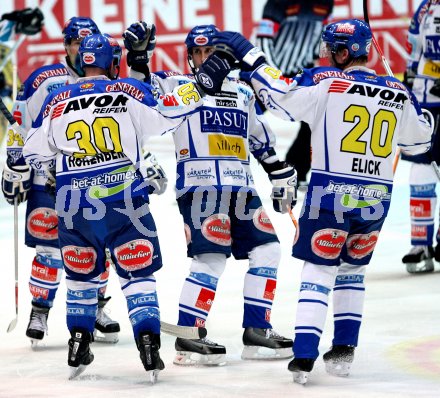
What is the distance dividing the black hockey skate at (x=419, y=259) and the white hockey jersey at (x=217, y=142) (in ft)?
7.06

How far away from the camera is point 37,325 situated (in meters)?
5.99

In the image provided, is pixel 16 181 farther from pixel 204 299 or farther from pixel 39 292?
pixel 204 299

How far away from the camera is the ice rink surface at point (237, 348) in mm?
5008

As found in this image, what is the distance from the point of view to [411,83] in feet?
26.3

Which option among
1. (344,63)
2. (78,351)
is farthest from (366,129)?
(78,351)

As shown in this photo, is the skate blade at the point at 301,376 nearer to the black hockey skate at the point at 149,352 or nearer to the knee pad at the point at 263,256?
the black hockey skate at the point at 149,352

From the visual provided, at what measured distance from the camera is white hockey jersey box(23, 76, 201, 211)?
16.7 ft

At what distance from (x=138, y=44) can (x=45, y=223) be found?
99 centimetres

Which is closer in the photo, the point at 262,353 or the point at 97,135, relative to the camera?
the point at 97,135

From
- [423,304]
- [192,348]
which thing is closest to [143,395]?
[192,348]

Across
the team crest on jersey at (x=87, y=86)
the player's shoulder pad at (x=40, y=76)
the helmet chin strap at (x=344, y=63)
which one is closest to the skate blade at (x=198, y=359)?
the team crest on jersey at (x=87, y=86)

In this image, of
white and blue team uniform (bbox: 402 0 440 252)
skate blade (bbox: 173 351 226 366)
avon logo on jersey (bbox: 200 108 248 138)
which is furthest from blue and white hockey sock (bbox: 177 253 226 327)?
white and blue team uniform (bbox: 402 0 440 252)

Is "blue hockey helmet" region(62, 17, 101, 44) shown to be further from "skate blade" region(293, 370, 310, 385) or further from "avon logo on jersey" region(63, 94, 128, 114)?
"skate blade" region(293, 370, 310, 385)

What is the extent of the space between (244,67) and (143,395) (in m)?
1.41
